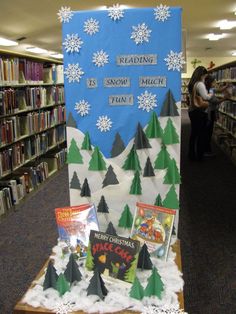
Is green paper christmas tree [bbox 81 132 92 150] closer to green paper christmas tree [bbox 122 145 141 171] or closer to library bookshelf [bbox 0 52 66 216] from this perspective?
green paper christmas tree [bbox 122 145 141 171]

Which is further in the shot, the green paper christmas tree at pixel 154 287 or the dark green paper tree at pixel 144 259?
the dark green paper tree at pixel 144 259

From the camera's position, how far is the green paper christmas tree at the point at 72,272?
1.30 meters

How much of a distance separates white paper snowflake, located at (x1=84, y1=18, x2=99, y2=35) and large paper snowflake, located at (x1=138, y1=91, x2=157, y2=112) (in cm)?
34

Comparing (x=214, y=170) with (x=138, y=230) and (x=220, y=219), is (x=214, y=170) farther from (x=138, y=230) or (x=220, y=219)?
(x=138, y=230)

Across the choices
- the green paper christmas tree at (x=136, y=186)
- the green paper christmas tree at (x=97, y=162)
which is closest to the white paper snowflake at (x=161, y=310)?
the green paper christmas tree at (x=136, y=186)

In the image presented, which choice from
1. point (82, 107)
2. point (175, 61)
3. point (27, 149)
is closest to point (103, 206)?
point (82, 107)

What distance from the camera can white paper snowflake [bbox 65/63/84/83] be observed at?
150 cm

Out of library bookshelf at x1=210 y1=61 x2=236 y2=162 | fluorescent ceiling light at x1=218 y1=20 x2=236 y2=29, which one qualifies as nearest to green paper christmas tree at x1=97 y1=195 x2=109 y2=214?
library bookshelf at x1=210 y1=61 x2=236 y2=162

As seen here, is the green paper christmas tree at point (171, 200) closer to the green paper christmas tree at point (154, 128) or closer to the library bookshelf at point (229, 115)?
the green paper christmas tree at point (154, 128)

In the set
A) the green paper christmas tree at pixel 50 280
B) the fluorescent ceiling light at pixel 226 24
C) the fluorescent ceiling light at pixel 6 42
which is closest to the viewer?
the green paper christmas tree at pixel 50 280

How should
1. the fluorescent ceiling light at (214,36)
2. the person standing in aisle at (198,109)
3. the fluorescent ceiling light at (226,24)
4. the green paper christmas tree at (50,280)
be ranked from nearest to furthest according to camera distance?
the green paper christmas tree at (50,280) → the person standing in aisle at (198,109) → the fluorescent ceiling light at (226,24) → the fluorescent ceiling light at (214,36)

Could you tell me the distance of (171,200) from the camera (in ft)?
5.18

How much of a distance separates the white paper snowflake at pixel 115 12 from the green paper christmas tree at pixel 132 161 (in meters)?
0.56

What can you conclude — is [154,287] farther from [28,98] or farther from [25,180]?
[28,98]
